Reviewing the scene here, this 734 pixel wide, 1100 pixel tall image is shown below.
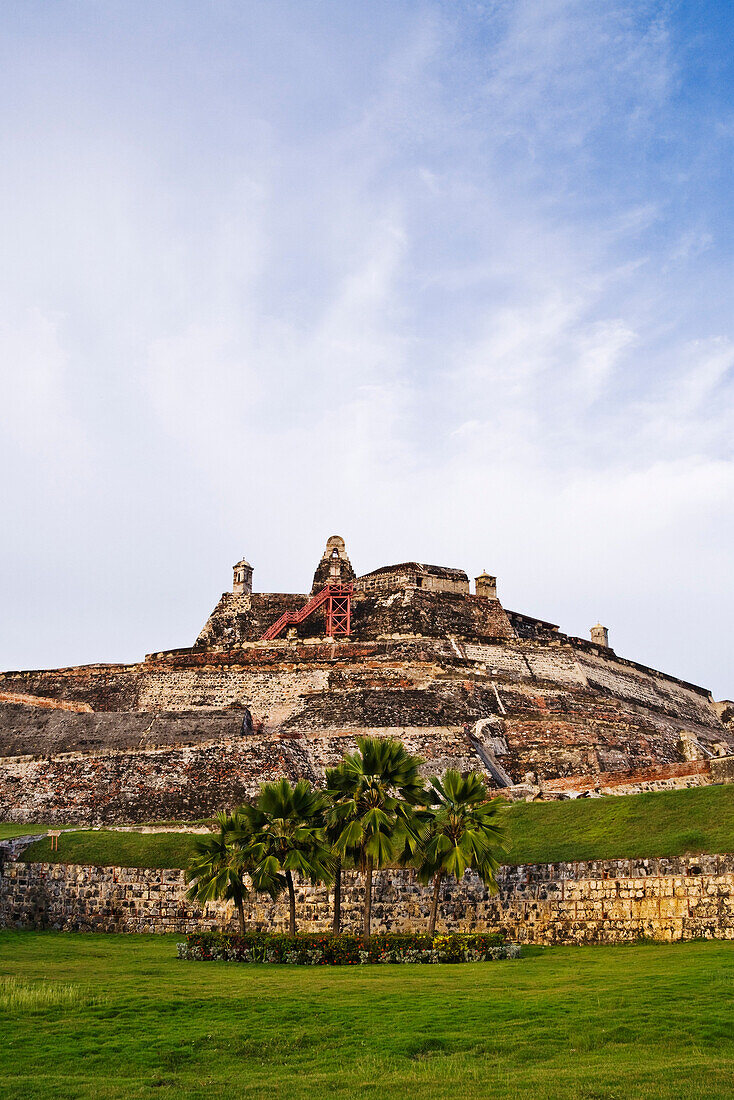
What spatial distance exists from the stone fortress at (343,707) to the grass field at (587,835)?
421cm

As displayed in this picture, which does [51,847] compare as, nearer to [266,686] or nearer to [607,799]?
[607,799]

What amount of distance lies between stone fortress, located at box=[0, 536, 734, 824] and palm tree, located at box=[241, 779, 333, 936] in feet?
26.5

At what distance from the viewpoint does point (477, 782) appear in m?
17.3

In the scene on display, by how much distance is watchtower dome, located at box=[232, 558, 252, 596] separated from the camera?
4997 cm

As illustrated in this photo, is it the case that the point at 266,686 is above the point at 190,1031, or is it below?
above

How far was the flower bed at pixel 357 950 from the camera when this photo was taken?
617 inches

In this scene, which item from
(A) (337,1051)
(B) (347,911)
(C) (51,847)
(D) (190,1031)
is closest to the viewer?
(A) (337,1051)

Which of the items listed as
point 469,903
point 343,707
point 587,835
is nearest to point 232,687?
point 343,707

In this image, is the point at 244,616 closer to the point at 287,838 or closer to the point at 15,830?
the point at 15,830

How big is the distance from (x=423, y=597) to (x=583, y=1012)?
3611 cm

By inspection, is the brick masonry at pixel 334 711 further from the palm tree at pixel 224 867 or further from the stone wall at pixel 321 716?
the palm tree at pixel 224 867

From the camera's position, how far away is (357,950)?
1582 centimetres

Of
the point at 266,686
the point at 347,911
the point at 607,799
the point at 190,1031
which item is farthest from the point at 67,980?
the point at 266,686

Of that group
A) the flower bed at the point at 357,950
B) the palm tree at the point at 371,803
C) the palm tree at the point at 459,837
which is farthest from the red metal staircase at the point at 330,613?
the flower bed at the point at 357,950
